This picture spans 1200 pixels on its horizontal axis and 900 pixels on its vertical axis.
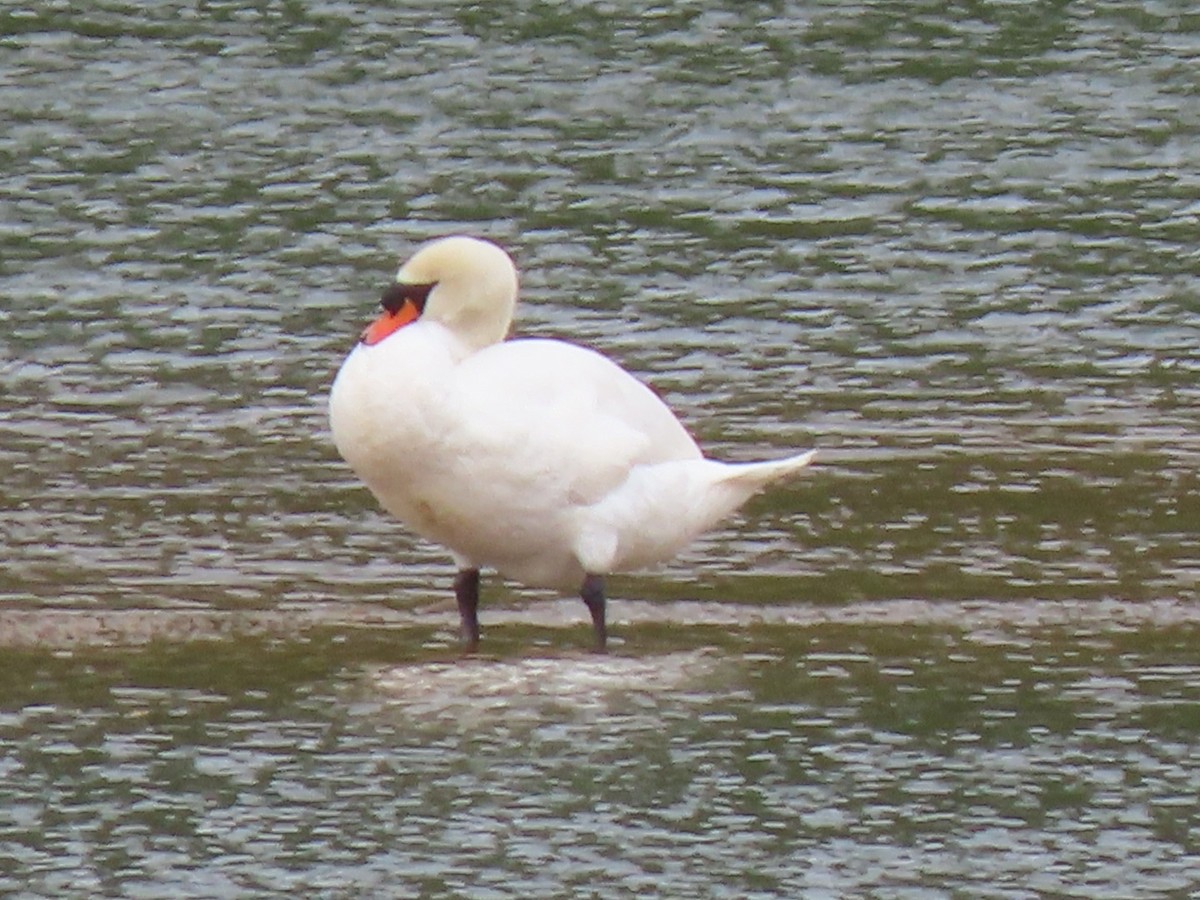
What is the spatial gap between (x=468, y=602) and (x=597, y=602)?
38 cm

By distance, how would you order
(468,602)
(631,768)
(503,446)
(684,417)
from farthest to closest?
(684,417) < (468,602) < (503,446) < (631,768)

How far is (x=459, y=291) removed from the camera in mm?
9641

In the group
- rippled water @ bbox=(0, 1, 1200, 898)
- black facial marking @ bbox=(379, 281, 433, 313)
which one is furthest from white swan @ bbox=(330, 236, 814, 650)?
rippled water @ bbox=(0, 1, 1200, 898)

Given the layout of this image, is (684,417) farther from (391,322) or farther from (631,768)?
(631,768)

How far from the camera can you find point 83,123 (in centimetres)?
1513

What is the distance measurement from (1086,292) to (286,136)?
3809 millimetres

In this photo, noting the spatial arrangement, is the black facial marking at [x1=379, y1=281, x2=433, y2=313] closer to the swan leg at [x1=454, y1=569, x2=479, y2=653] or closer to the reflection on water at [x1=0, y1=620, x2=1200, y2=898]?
the swan leg at [x1=454, y1=569, x2=479, y2=653]

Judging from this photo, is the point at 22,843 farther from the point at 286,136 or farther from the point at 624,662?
the point at 286,136

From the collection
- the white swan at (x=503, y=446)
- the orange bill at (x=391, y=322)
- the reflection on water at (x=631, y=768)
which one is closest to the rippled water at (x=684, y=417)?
the reflection on water at (x=631, y=768)

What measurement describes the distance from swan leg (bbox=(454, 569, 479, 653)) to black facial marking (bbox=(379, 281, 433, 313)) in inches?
30.5

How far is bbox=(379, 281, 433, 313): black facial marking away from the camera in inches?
380

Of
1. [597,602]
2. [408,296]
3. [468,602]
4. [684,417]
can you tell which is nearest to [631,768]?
[597,602]

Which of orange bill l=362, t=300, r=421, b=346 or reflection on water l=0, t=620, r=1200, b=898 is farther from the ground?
orange bill l=362, t=300, r=421, b=346

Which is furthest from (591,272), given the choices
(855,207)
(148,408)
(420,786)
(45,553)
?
(420,786)
